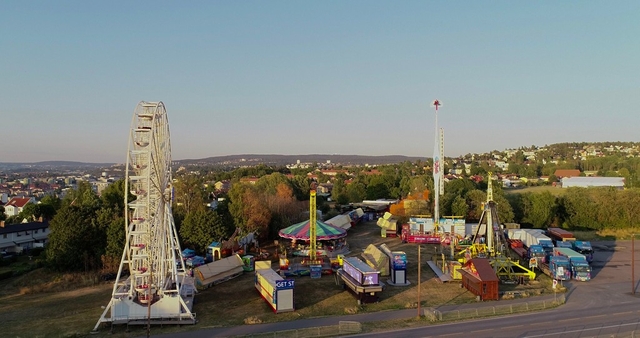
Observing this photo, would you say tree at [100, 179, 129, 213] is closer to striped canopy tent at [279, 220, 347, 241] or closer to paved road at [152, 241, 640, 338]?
striped canopy tent at [279, 220, 347, 241]

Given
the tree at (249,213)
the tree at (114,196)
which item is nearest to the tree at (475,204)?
the tree at (249,213)

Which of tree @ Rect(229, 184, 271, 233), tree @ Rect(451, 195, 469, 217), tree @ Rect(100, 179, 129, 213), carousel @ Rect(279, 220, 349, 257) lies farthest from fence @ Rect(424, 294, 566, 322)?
tree @ Rect(100, 179, 129, 213)

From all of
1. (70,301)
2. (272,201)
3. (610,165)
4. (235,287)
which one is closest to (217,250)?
(235,287)

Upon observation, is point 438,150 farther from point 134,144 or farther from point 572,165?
point 572,165

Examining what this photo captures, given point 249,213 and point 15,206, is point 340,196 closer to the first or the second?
point 249,213

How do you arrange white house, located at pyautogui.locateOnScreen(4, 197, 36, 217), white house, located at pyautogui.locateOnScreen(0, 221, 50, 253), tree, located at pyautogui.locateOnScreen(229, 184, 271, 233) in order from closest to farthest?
tree, located at pyautogui.locateOnScreen(229, 184, 271, 233) < white house, located at pyautogui.locateOnScreen(0, 221, 50, 253) < white house, located at pyautogui.locateOnScreen(4, 197, 36, 217)
